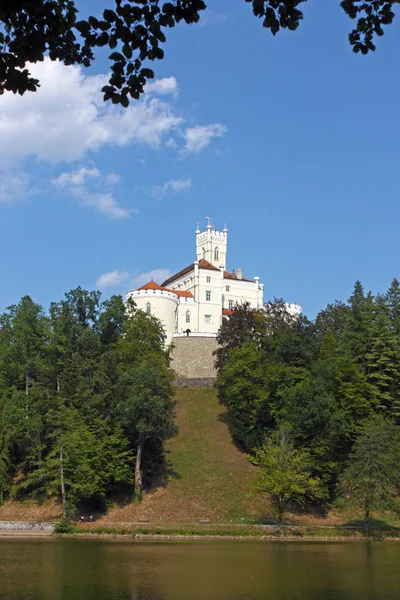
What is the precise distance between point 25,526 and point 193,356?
113 feet

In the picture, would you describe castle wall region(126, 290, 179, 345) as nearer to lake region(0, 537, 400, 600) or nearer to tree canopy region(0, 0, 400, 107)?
lake region(0, 537, 400, 600)

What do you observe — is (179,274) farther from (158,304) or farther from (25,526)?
(25,526)

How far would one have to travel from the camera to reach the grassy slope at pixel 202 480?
4147 centimetres

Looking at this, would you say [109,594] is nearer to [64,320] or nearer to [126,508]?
[126,508]

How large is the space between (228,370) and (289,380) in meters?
7.54

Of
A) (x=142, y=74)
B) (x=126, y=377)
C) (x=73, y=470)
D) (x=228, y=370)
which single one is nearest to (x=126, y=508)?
(x=73, y=470)

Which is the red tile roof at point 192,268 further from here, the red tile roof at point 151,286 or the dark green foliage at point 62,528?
the dark green foliage at point 62,528

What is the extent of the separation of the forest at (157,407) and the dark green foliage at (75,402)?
0.35 ft

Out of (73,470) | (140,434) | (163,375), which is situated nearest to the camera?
(73,470)

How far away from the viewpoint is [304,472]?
4088 centimetres

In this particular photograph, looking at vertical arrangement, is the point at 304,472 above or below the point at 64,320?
below

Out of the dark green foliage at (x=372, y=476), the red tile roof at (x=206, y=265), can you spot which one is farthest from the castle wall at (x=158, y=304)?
the dark green foliage at (x=372, y=476)

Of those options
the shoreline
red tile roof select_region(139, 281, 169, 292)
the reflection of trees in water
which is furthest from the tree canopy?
red tile roof select_region(139, 281, 169, 292)

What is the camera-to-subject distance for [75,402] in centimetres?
4631
